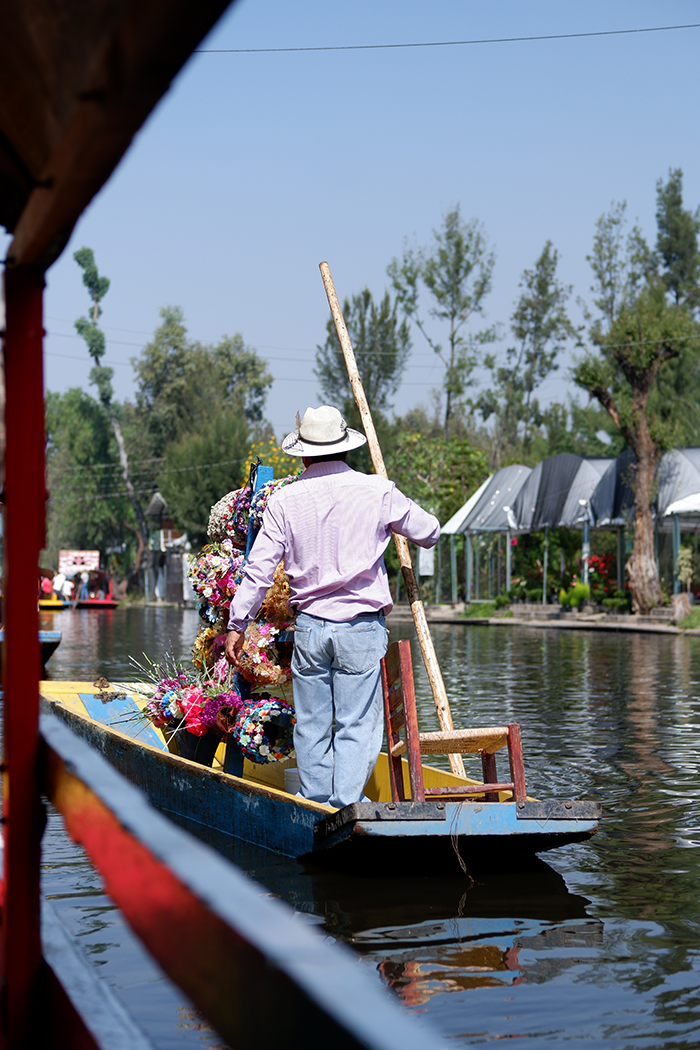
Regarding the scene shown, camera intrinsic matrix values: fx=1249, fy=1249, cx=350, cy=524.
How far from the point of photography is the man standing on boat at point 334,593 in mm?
5055

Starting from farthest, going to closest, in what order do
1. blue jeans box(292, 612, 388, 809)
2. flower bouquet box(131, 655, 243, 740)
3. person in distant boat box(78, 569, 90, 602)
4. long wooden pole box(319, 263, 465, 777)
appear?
person in distant boat box(78, 569, 90, 602), flower bouquet box(131, 655, 243, 740), long wooden pole box(319, 263, 465, 777), blue jeans box(292, 612, 388, 809)

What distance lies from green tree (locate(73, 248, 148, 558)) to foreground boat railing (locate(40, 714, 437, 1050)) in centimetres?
6864

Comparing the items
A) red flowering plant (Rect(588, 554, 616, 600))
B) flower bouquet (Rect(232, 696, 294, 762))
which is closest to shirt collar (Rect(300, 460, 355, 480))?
flower bouquet (Rect(232, 696, 294, 762))

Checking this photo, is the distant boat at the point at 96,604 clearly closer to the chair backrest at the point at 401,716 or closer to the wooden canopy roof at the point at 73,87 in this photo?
the chair backrest at the point at 401,716

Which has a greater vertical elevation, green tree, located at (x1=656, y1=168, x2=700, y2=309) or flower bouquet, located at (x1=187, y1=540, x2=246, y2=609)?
green tree, located at (x1=656, y1=168, x2=700, y2=309)

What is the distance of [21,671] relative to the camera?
6.81 ft

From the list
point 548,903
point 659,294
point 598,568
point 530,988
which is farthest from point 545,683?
point 659,294

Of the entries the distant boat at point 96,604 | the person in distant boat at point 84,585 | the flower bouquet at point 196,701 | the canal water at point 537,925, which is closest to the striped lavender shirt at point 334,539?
the flower bouquet at point 196,701

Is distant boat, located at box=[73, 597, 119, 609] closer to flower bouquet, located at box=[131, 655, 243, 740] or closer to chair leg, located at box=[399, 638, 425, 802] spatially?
flower bouquet, located at box=[131, 655, 243, 740]

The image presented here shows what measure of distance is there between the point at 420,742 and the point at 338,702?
0.39 metres

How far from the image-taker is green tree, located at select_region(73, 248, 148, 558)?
225ft

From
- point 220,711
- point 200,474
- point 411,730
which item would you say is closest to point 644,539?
point 220,711

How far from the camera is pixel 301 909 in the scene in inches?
185

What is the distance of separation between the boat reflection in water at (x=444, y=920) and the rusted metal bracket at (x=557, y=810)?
0.36 metres
